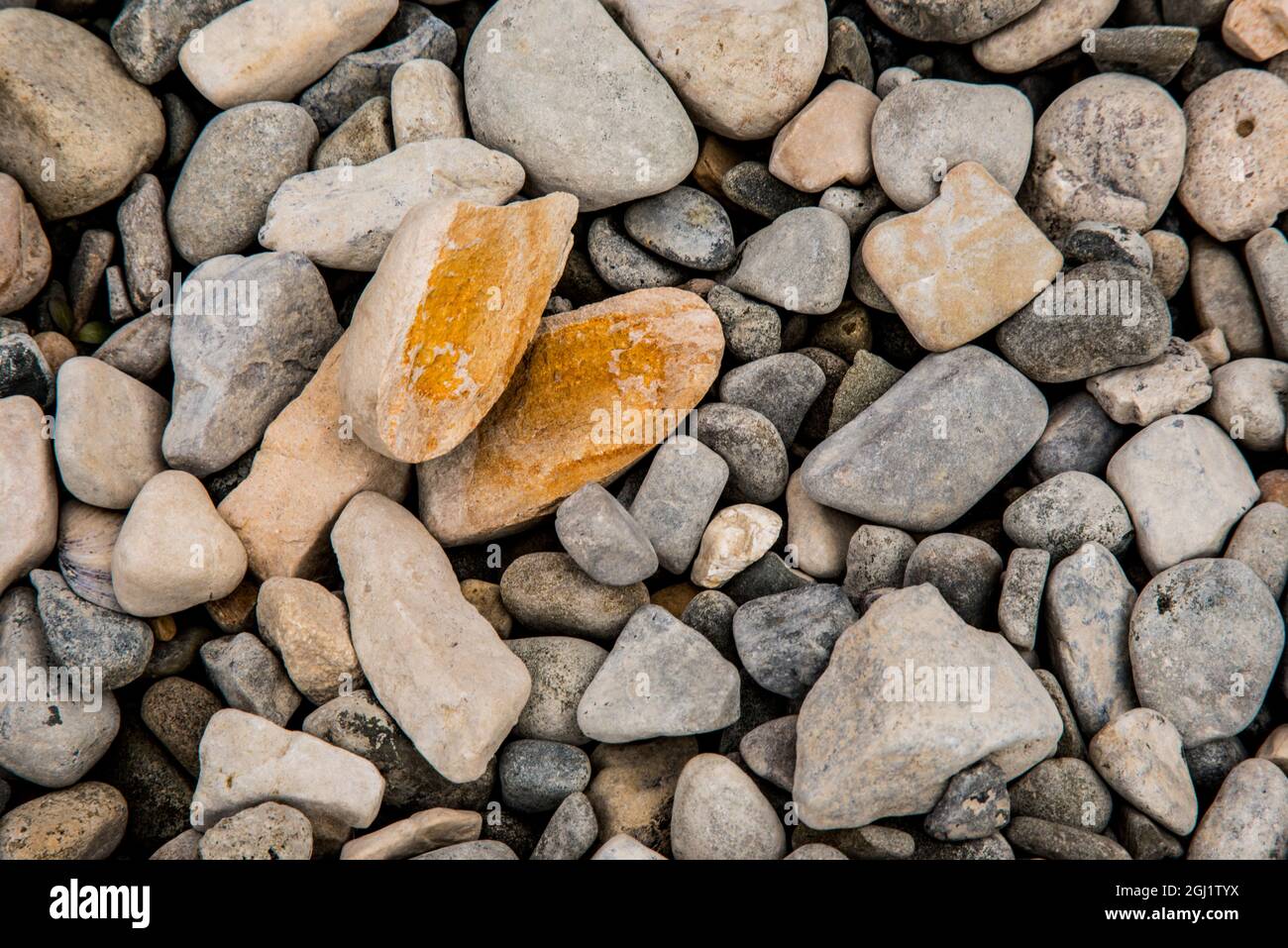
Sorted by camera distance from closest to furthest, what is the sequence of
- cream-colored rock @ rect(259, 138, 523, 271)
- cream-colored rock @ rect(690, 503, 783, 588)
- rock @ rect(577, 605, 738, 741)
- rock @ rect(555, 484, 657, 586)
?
rock @ rect(577, 605, 738, 741), rock @ rect(555, 484, 657, 586), cream-colored rock @ rect(690, 503, 783, 588), cream-colored rock @ rect(259, 138, 523, 271)

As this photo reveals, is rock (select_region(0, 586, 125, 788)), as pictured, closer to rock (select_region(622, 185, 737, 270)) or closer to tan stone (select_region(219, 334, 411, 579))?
tan stone (select_region(219, 334, 411, 579))

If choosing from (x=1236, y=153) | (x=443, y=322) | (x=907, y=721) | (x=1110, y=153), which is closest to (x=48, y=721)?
(x=443, y=322)

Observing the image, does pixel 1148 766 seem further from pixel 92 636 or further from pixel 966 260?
pixel 92 636

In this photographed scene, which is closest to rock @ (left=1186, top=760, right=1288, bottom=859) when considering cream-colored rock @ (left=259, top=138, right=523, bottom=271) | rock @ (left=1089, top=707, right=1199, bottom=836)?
rock @ (left=1089, top=707, right=1199, bottom=836)

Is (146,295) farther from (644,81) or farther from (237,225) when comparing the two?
(644,81)

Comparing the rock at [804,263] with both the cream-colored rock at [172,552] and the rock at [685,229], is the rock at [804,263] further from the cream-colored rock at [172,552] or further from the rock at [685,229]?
the cream-colored rock at [172,552]
